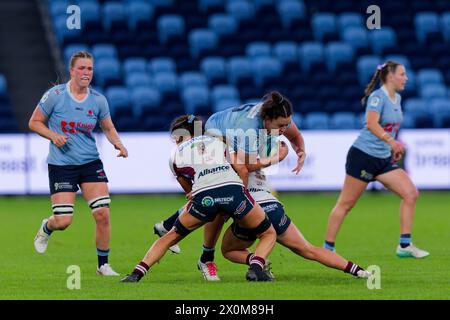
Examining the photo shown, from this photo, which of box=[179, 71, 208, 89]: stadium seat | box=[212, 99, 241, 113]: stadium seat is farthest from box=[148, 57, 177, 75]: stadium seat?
box=[212, 99, 241, 113]: stadium seat

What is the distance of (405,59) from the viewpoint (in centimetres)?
2897

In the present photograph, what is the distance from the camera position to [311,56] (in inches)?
1125

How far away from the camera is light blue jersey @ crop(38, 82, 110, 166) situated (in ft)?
37.3

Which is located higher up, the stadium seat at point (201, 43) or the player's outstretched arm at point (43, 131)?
the stadium seat at point (201, 43)

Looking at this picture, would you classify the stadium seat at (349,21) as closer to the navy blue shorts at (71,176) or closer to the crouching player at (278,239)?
the navy blue shorts at (71,176)

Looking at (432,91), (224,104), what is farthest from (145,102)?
(432,91)

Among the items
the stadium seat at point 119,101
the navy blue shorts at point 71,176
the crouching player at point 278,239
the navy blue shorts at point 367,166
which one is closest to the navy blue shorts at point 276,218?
the crouching player at point 278,239

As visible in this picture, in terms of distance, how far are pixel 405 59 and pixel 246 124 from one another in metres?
19.2

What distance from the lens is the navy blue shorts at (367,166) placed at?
1339 centimetres

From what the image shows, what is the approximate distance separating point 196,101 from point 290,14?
4531 millimetres

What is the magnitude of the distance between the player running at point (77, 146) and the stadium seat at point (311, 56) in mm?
17444

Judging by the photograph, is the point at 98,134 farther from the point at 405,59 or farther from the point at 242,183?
the point at 242,183

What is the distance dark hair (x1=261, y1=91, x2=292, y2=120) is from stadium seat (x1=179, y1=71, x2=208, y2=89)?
17205 mm

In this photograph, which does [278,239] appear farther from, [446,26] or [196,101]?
[446,26]
